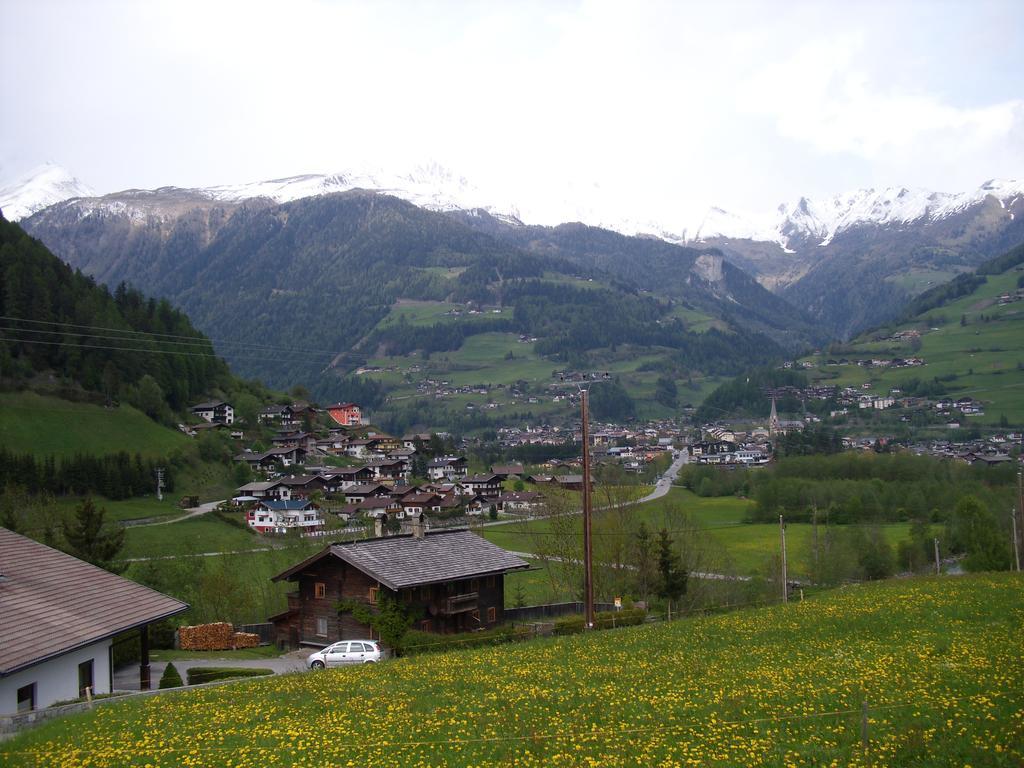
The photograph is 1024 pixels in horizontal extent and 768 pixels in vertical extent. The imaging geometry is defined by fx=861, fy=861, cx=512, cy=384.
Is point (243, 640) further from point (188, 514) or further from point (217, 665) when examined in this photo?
point (188, 514)

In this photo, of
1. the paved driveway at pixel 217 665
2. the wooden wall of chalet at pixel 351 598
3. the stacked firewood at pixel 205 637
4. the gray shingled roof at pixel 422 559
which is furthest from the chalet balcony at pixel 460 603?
the stacked firewood at pixel 205 637

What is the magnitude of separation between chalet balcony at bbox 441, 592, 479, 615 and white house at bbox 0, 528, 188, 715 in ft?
45.2

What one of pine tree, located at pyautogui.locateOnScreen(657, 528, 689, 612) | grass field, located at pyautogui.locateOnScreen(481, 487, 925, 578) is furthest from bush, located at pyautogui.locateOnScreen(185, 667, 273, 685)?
grass field, located at pyautogui.locateOnScreen(481, 487, 925, 578)

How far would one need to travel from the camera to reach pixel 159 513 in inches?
3637

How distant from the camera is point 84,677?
25750mm

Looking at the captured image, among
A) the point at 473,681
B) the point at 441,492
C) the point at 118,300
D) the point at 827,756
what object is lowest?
the point at 441,492

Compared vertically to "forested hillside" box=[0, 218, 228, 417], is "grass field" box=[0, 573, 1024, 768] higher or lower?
lower

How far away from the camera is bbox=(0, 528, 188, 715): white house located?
22.3 metres

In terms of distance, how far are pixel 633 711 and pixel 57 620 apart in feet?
56.9

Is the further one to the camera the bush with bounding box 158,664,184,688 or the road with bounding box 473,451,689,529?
the road with bounding box 473,451,689,529

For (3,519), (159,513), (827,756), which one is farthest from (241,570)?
(827,756)

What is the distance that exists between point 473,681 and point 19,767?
33.4 feet

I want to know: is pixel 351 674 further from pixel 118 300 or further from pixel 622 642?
pixel 118 300

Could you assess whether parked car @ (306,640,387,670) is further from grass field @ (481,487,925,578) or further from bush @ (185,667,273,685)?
grass field @ (481,487,925,578)
